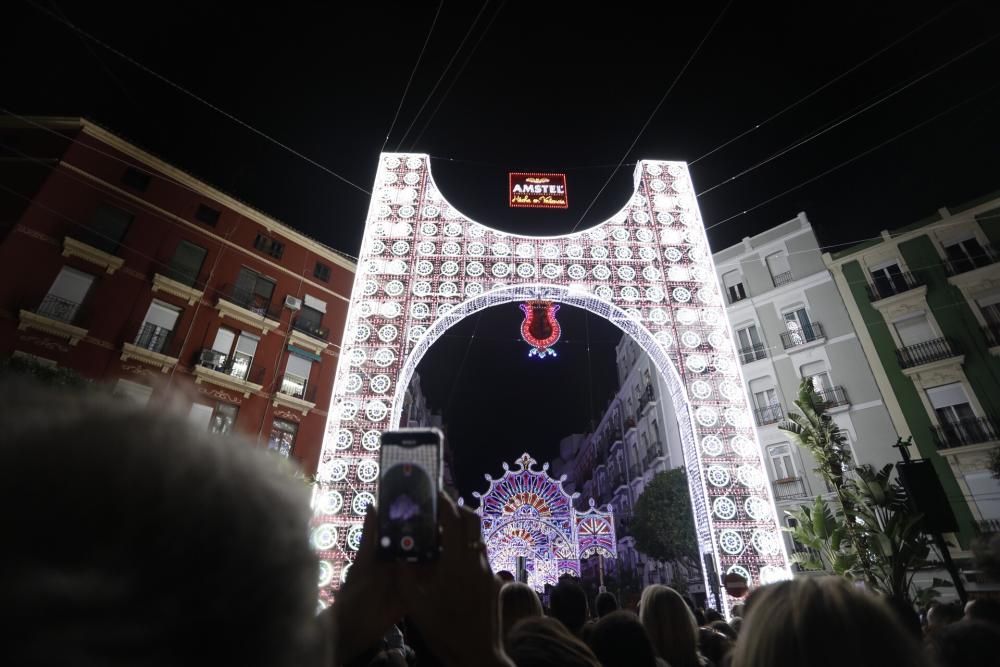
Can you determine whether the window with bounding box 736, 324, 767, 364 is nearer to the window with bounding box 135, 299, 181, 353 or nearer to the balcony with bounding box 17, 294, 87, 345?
the window with bounding box 135, 299, 181, 353

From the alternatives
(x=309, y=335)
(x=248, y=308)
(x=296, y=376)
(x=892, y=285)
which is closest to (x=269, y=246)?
(x=248, y=308)

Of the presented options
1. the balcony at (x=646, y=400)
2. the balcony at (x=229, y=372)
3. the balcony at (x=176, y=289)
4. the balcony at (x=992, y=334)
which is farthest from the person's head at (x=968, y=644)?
the balcony at (x=646, y=400)

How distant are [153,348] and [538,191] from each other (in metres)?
13.7

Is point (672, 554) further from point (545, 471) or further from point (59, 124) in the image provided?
point (59, 124)

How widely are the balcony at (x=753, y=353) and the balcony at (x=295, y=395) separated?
58.3 feet

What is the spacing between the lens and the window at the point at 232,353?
16.1 meters

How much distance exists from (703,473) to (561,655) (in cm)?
731

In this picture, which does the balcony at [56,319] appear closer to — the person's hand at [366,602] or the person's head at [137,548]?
the person's hand at [366,602]

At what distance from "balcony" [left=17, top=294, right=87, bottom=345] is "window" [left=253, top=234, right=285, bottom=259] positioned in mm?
6293

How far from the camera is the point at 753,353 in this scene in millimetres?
19250

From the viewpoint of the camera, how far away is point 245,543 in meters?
0.63

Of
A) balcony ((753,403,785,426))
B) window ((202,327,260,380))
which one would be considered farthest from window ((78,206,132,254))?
balcony ((753,403,785,426))

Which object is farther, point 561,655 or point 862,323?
point 862,323

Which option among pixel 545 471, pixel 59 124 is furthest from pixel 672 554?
pixel 59 124
